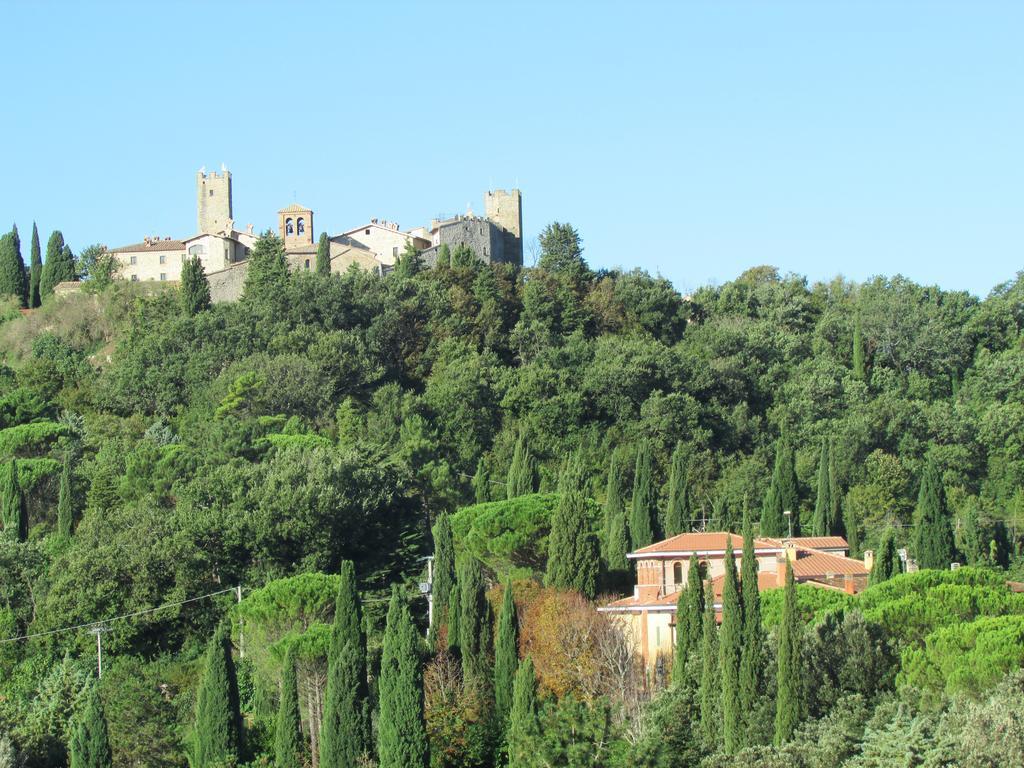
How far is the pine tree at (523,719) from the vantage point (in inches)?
1097

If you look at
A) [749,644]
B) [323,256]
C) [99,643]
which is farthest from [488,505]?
[323,256]

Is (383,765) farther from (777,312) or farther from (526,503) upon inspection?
(777,312)

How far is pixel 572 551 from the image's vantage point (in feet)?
128

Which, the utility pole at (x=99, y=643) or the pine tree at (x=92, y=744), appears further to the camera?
the utility pole at (x=99, y=643)

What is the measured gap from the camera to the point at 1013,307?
231 feet

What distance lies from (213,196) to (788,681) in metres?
59.8

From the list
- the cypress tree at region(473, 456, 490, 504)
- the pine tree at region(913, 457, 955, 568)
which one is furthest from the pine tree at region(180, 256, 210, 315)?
the pine tree at region(913, 457, 955, 568)

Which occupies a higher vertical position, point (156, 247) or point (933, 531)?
point (156, 247)

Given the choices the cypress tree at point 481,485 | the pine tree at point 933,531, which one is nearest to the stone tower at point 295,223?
the cypress tree at point 481,485

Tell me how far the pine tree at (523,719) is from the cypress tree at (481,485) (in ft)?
51.8

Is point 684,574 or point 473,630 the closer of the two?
point 473,630

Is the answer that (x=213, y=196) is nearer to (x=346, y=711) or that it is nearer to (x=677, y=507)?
(x=677, y=507)

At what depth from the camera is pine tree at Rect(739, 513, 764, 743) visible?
28.2m

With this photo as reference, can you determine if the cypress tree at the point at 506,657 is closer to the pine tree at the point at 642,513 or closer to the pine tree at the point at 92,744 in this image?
the pine tree at the point at 92,744
